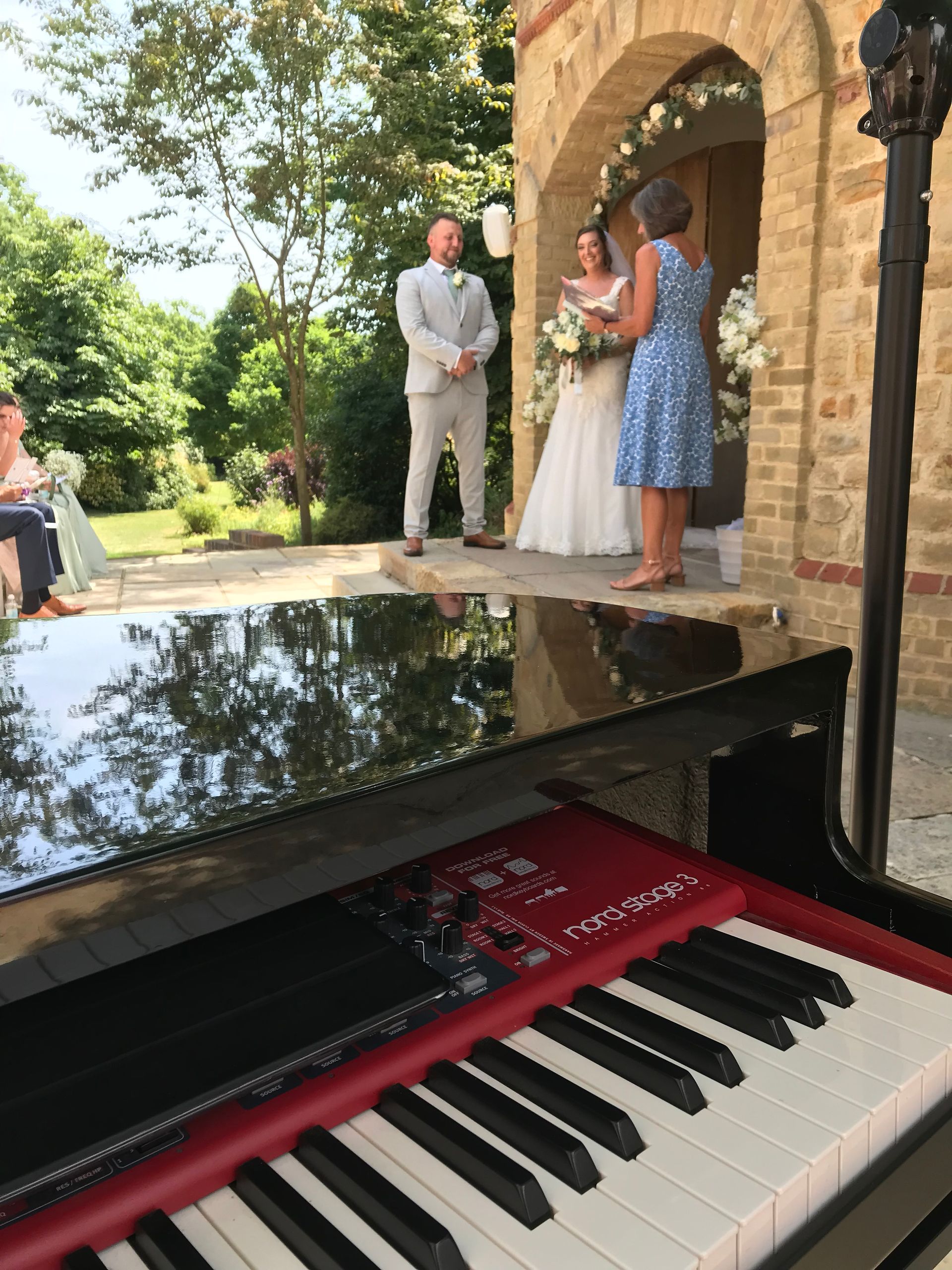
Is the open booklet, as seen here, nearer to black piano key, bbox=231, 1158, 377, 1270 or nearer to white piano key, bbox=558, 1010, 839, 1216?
white piano key, bbox=558, 1010, 839, 1216

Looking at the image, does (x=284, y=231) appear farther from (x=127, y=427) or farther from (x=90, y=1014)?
(x=90, y=1014)

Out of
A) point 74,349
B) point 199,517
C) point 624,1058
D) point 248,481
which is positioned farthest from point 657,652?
point 74,349

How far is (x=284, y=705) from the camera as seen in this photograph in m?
0.94

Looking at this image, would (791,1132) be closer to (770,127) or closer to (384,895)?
(384,895)

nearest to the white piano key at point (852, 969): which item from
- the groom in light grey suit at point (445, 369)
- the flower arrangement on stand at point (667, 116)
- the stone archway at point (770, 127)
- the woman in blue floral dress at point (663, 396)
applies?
the stone archway at point (770, 127)

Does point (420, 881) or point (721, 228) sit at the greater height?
point (721, 228)

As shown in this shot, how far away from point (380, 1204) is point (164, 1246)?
0.43 ft

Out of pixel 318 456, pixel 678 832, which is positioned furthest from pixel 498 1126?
pixel 318 456

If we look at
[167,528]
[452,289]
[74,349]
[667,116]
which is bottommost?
[167,528]

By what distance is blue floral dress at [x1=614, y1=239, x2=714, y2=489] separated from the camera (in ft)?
17.7

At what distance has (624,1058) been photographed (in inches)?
30.0

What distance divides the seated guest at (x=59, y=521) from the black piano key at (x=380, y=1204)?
21.0ft

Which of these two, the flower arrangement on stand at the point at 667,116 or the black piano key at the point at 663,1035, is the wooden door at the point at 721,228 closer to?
the flower arrangement on stand at the point at 667,116

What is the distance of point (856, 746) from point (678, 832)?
1.02 feet
